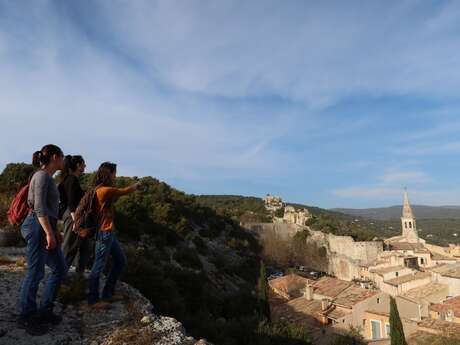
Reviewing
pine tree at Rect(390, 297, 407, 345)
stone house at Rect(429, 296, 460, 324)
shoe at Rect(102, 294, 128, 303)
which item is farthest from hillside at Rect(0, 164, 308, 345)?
stone house at Rect(429, 296, 460, 324)

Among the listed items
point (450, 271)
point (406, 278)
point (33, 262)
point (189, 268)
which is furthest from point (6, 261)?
point (450, 271)

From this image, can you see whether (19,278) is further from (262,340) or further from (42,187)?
(262,340)

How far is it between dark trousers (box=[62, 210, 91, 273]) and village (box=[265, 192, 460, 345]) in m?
8.65

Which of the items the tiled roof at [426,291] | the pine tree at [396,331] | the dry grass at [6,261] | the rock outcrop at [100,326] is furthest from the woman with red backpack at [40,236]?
the tiled roof at [426,291]

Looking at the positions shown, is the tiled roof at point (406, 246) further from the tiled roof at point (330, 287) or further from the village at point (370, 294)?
the tiled roof at point (330, 287)

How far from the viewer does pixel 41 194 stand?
13.0 ft

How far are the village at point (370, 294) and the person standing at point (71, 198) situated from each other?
8.81m

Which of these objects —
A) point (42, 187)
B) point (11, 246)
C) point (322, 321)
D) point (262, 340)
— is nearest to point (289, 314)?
point (322, 321)

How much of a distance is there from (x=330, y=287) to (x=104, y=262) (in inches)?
1012

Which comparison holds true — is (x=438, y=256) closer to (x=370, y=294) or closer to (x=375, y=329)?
(x=370, y=294)

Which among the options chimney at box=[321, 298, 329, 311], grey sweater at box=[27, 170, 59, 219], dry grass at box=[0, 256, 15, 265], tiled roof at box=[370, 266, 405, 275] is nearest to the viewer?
grey sweater at box=[27, 170, 59, 219]

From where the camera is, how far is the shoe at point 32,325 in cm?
408

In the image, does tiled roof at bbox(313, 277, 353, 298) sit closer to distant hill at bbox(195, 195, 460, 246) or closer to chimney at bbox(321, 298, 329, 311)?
chimney at bbox(321, 298, 329, 311)

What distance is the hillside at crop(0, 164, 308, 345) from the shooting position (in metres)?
7.77
